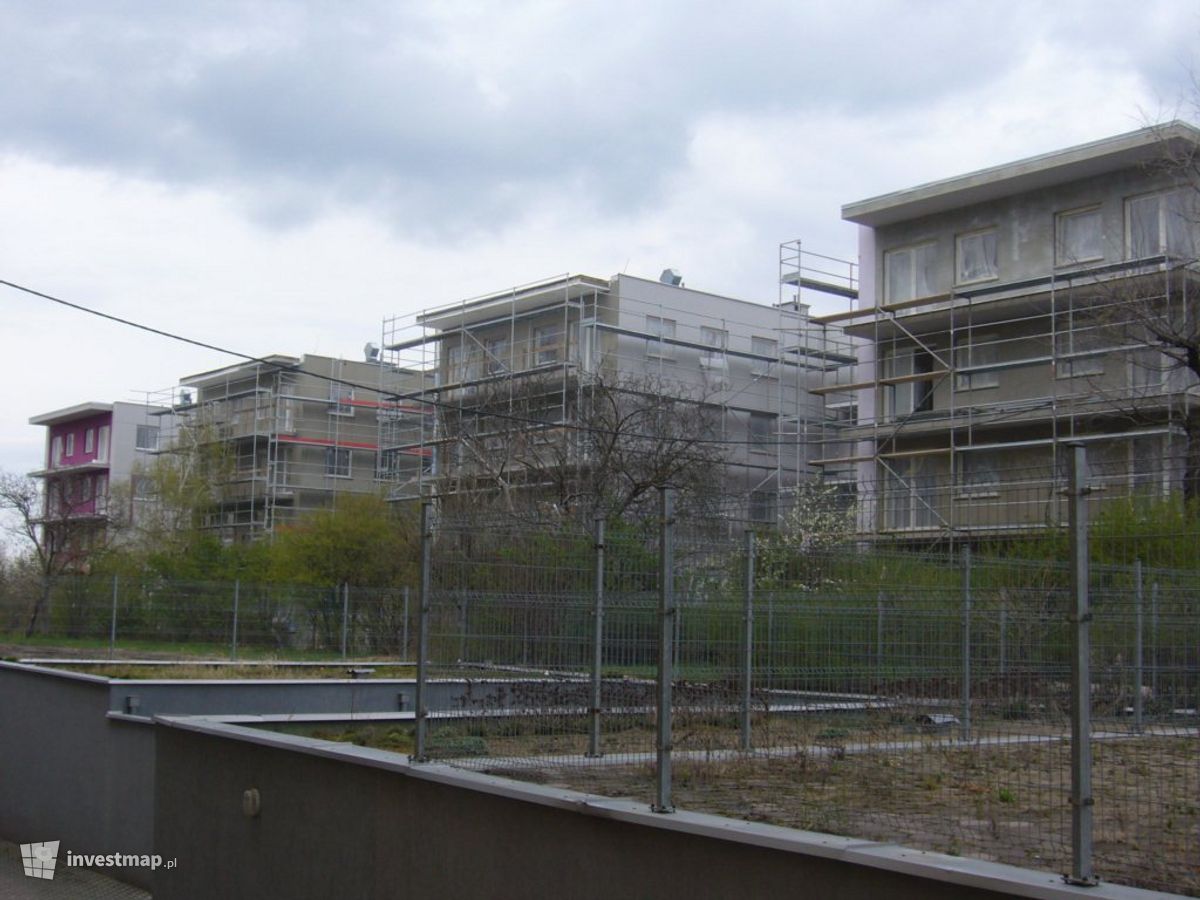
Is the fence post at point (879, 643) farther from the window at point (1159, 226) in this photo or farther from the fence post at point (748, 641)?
the window at point (1159, 226)

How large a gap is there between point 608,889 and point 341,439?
5763 centimetres

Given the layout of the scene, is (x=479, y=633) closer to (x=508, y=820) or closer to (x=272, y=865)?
(x=508, y=820)

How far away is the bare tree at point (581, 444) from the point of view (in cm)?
3189

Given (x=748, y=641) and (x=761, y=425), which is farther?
(x=761, y=425)

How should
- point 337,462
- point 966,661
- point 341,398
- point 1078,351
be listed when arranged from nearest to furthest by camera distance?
point 966,661
point 1078,351
point 337,462
point 341,398

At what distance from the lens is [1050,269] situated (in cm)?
3334

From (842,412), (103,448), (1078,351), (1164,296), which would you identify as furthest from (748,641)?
(103,448)

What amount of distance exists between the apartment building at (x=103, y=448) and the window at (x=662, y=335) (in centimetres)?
2489

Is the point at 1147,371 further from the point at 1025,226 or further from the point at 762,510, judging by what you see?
the point at 762,510

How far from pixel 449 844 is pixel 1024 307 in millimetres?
29562

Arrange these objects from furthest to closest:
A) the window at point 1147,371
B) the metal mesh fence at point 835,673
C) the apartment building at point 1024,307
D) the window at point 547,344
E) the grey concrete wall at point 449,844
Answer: the window at point 547,344 → the window at point 1147,371 → the apartment building at point 1024,307 → the metal mesh fence at point 835,673 → the grey concrete wall at point 449,844

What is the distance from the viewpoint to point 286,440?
197 feet

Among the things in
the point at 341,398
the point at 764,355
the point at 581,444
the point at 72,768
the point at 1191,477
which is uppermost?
the point at 341,398

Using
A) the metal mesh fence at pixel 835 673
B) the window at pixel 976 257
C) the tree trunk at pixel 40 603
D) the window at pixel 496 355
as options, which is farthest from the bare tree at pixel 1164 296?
the tree trunk at pixel 40 603
